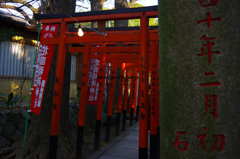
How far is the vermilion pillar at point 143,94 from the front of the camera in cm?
401

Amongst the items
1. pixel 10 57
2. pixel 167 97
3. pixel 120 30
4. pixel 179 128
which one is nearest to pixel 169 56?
pixel 167 97

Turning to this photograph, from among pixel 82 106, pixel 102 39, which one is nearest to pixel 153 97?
pixel 82 106

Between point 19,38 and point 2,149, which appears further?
point 19,38

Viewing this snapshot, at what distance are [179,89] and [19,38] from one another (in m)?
9.27

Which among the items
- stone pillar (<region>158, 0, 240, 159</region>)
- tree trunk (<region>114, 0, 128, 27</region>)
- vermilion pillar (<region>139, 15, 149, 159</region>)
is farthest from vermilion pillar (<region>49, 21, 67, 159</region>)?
tree trunk (<region>114, 0, 128, 27</region>)

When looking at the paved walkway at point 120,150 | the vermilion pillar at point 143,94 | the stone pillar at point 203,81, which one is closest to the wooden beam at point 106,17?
the vermilion pillar at point 143,94

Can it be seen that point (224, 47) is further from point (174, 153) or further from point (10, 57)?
point (10, 57)

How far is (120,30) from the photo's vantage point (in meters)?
6.27

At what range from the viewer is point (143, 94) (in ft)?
13.5

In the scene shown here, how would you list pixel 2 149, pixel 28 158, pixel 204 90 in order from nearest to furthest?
pixel 204 90, pixel 28 158, pixel 2 149

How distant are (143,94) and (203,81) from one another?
2196 millimetres

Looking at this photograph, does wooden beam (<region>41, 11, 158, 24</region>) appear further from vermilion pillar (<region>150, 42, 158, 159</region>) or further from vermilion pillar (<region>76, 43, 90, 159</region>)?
vermilion pillar (<region>150, 42, 158, 159</region>)

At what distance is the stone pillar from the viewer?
190 cm

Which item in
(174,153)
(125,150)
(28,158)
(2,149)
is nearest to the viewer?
(174,153)
